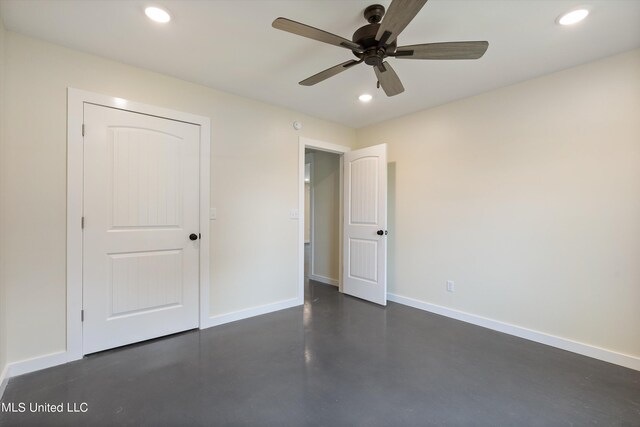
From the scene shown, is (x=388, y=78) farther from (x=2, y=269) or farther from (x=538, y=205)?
(x=2, y=269)

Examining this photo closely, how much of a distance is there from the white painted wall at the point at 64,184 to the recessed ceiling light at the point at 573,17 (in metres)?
2.53

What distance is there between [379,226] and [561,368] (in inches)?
81.2

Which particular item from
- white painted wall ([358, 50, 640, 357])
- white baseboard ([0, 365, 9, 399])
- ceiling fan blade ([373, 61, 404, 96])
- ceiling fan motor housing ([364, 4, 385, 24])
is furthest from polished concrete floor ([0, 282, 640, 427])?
ceiling fan motor housing ([364, 4, 385, 24])

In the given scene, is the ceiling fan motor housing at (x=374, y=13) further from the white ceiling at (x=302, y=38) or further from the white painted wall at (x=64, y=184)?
the white painted wall at (x=64, y=184)

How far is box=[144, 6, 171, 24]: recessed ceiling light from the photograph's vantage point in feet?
5.76

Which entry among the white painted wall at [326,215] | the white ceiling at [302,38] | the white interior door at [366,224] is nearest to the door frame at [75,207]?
the white ceiling at [302,38]

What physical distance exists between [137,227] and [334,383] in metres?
2.07

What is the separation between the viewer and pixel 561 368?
84.5 inches

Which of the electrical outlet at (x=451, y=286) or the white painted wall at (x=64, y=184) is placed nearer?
the white painted wall at (x=64, y=184)

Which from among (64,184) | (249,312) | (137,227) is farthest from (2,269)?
(249,312)

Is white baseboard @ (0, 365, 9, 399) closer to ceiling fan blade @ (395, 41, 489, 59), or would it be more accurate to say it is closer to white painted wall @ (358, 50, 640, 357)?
ceiling fan blade @ (395, 41, 489, 59)

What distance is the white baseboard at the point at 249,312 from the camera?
2.89 meters

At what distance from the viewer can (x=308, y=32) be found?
1533 mm

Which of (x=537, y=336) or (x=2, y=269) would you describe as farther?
(x=537, y=336)
